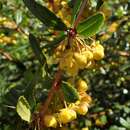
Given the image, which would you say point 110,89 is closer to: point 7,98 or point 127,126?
point 127,126

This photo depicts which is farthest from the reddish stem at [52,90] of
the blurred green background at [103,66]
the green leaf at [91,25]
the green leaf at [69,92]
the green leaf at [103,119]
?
the green leaf at [103,119]

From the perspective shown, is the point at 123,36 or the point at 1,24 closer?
the point at 1,24

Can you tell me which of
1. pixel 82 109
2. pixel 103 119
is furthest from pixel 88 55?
pixel 103 119

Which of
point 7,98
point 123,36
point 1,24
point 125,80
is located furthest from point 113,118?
point 7,98

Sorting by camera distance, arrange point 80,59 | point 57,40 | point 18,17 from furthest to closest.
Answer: point 18,17
point 57,40
point 80,59

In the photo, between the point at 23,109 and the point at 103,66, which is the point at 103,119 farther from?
the point at 23,109

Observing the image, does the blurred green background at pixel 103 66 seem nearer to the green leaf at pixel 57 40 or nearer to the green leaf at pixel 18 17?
the green leaf at pixel 18 17
